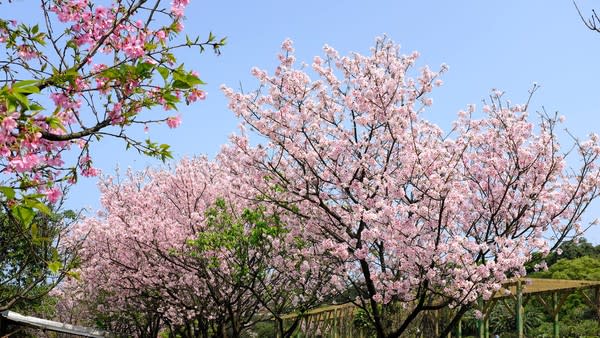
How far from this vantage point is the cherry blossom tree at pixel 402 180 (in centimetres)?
1070

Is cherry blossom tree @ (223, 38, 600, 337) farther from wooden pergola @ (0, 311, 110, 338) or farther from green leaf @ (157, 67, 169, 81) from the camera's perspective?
wooden pergola @ (0, 311, 110, 338)

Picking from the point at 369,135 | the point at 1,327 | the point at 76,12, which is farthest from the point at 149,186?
the point at 76,12

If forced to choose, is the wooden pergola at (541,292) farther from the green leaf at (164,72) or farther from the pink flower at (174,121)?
the green leaf at (164,72)

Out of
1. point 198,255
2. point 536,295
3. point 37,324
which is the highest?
point 198,255

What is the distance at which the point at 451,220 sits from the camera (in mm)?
11422

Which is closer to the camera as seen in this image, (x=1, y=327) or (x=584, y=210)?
(x=584, y=210)

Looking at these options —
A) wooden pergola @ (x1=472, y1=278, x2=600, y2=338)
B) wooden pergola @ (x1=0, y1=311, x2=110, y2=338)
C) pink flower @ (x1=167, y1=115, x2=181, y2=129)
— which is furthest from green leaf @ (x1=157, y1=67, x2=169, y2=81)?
wooden pergola @ (x1=0, y1=311, x2=110, y2=338)

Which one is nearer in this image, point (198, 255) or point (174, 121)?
point (174, 121)

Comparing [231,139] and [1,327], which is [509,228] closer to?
[231,139]

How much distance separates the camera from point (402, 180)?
1117cm

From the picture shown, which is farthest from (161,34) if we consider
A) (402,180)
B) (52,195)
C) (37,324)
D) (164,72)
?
(37,324)

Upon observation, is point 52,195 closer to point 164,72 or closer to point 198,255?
point 164,72

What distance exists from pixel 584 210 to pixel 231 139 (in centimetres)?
689

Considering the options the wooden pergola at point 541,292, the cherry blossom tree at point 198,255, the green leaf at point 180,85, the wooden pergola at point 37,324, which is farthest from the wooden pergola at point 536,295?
the wooden pergola at point 37,324
